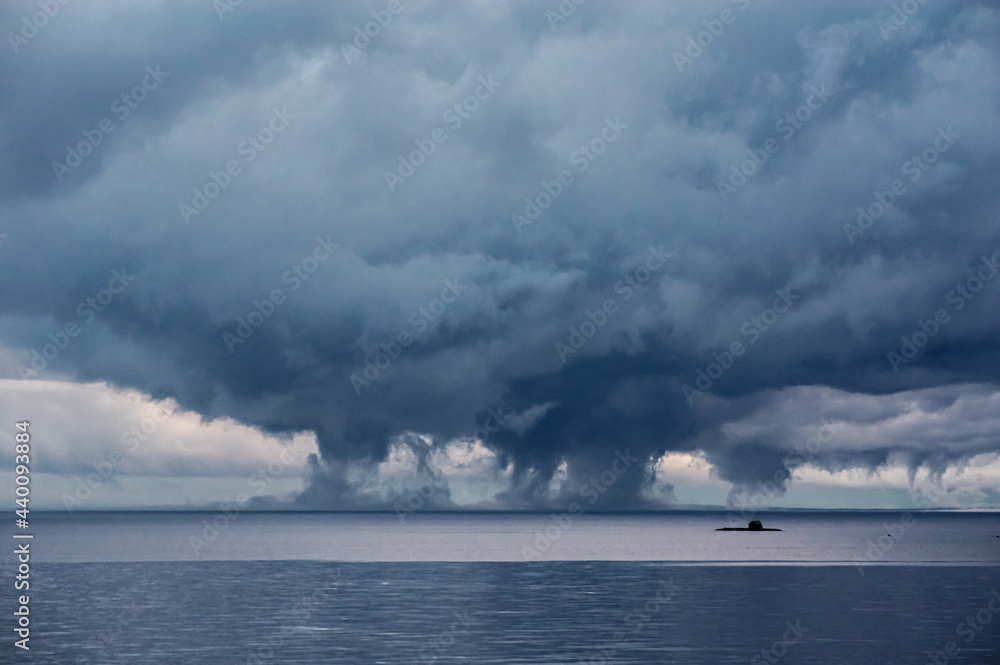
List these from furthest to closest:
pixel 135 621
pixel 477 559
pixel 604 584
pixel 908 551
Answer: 1. pixel 908 551
2. pixel 477 559
3. pixel 604 584
4. pixel 135 621

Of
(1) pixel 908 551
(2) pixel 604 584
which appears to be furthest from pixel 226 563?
(1) pixel 908 551

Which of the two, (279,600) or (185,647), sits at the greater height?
(279,600)

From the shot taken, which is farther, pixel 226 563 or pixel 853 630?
pixel 226 563

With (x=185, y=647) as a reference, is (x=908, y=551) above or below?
above

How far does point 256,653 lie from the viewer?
6000cm

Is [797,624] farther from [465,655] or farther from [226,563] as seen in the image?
[226,563]

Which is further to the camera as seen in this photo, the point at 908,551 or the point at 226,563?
the point at 908,551

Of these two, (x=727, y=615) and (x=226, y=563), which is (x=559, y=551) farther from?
(x=727, y=615)

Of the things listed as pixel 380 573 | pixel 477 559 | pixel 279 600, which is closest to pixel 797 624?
pixel 279 600

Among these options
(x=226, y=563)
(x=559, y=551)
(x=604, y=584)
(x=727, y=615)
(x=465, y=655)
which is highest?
(x=559, y=551)

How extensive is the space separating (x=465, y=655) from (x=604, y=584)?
169 feet

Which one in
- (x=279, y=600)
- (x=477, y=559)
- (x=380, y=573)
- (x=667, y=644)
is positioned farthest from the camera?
(x=477, y=559)

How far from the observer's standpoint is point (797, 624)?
238 ft

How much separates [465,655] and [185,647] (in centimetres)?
1648
